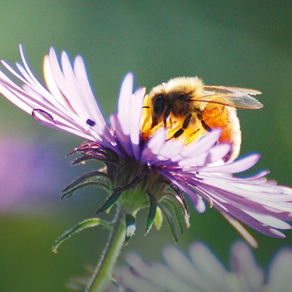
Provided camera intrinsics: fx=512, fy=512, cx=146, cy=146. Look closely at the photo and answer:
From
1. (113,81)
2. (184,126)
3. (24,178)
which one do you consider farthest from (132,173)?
(113,81)

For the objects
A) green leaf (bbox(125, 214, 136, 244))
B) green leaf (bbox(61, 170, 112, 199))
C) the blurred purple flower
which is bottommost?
the blurred purple flower

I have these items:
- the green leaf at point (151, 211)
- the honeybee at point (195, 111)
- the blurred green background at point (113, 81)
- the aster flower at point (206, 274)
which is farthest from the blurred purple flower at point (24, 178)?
the aster flower at point (206, 274)

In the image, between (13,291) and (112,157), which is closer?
(112,157)

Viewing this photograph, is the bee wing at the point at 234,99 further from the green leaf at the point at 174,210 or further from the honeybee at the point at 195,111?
the green leaf at the point at 174,210

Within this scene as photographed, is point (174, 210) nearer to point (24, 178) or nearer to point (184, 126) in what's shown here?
point (184, 126)

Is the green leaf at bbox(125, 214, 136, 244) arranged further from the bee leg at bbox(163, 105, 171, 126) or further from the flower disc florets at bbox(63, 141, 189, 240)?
the bee leg at bbox(163, 105, 171, 126)

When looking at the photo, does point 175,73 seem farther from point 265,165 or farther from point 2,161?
point 2,161

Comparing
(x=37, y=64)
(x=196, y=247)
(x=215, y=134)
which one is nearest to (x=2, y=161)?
(x=37, y=64)

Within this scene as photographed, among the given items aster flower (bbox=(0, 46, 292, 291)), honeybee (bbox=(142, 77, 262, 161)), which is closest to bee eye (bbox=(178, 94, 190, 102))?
honeybee (bbox=(142, 77, 262, 161))
